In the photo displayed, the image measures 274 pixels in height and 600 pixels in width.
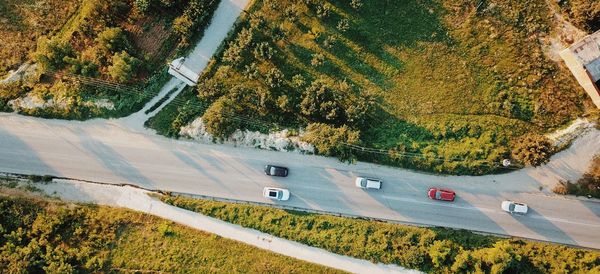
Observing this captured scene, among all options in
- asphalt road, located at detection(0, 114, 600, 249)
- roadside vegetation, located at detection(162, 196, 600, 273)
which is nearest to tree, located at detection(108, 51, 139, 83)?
asphalt road, located at detection(0, 114, 600, 249)

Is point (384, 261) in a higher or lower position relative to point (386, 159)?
lower

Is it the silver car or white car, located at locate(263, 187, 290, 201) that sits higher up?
the silver car

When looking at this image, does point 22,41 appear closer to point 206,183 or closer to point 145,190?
point 145,190

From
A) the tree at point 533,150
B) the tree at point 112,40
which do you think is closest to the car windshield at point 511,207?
the tree at point 533,150

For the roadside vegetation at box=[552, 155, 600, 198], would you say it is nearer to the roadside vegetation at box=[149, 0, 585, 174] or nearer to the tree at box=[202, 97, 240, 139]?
the roadside vegetation at box=[149, 0, 585, 174]

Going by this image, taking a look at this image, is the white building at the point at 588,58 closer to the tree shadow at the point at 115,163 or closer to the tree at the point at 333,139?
the tree at the point at 333,139

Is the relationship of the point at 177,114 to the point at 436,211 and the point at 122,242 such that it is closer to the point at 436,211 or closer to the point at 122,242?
the point at 122,242

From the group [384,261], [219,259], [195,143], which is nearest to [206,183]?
[195,143]

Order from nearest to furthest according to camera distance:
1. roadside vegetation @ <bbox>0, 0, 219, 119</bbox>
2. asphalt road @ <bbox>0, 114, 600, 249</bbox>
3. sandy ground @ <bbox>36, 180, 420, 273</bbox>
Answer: sandy ground @ <bbox>36, 180, 420, 273</bbox> → roadside vegetation @ <bbox>0, 0, 219, 119</bbox> → asphalt road @ <bbox>0, 114, 600, 249</bbox>
